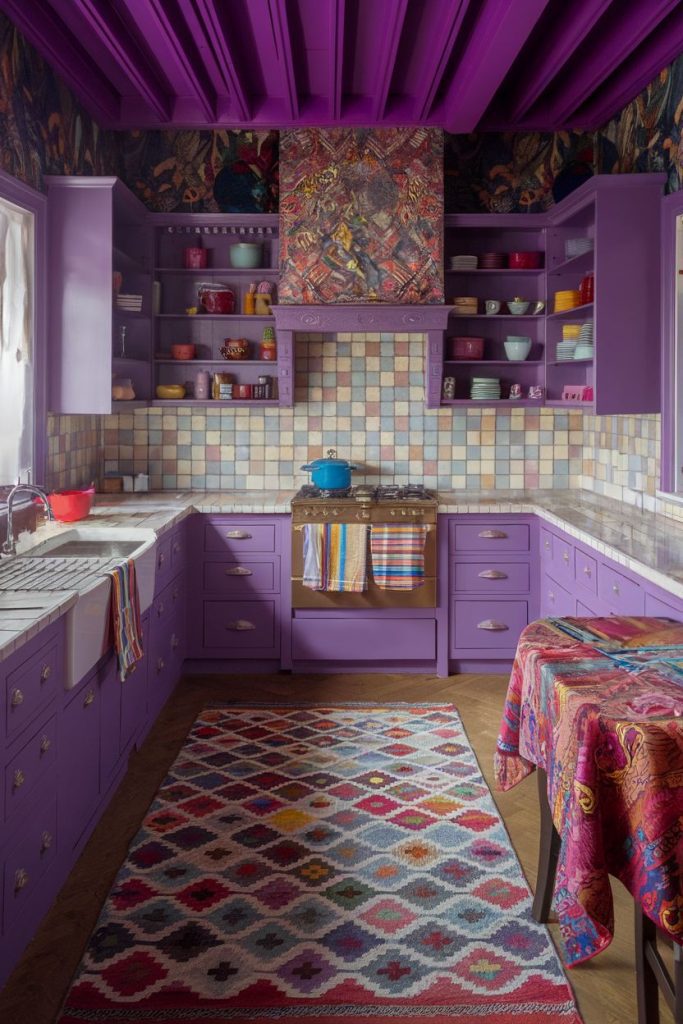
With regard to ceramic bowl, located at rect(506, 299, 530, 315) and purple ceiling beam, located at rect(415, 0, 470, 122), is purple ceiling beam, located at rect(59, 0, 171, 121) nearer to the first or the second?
purple ceiling beam, located at rect(415, 0, 470, 122)

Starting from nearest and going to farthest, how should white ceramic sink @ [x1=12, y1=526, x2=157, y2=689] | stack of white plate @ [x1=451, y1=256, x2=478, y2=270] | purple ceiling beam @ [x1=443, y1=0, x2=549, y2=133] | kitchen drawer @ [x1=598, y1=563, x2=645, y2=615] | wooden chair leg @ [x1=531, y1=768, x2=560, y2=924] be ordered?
wooden chair leg @ [x1=531, y1=768, x2=560, y2=924], white ceramic sink @ [x1=12, y1=526, x2=157, y2=689], kitchen drawer @ [x1=598, y1=563, x2=645, y2=615], purple ceiling beam @ [x1=443, y1=0, x2=549, y2=133], stack of white plate @ [x1=451, y1=256, x2=478, y2=270]

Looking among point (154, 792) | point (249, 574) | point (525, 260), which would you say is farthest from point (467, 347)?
point (154, 792)

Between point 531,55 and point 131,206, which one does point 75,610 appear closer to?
point 131,206

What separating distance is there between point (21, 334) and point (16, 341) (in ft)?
0.21

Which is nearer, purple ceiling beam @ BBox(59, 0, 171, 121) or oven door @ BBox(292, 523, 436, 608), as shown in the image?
purple ceiling beam @ BBox(59, 0, 171, 121)

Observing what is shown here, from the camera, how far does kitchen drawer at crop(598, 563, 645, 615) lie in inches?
131

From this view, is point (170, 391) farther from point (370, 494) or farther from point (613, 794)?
point (613, 794)

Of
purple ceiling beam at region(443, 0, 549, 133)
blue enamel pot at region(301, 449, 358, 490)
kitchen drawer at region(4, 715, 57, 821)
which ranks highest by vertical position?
purple ceiling beam at region(443, 0, 549, 133)

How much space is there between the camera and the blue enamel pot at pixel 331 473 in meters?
5.12

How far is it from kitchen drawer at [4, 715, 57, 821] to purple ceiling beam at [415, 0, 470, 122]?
298 cm

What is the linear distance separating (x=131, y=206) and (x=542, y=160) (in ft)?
7.64

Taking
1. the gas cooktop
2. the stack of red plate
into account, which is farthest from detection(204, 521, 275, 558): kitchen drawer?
the stack of red plate

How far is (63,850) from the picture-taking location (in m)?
2.77

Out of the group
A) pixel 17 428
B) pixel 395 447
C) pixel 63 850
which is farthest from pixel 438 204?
pixel 63 850
